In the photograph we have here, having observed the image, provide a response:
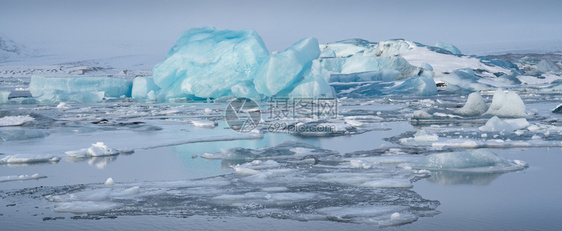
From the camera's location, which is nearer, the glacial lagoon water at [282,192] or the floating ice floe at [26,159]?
the glacial lagoon water at [282,192]

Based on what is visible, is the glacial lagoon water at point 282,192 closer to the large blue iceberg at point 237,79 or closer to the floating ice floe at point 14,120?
the floating ice floe at point 14,120

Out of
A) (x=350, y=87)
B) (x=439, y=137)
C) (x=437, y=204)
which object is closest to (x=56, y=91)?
(x=350, y=87)

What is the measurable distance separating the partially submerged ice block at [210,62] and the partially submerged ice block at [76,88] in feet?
8.01

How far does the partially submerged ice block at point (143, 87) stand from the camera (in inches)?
714

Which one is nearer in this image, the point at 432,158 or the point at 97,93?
the point at 432,158

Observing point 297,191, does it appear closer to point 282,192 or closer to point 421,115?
point 282,192

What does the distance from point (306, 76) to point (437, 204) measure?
453 inches

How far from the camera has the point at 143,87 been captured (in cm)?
1816

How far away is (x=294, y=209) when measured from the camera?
3273mm

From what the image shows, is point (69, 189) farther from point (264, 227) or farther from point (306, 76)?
point (306, 76)

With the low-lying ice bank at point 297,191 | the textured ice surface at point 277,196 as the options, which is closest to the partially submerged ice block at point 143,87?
the low-lying ice bank at point 297,191

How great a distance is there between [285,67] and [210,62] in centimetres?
245

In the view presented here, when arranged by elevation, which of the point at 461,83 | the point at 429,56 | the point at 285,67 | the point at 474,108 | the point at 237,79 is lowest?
the point at 461,83

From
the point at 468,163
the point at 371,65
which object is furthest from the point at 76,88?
the point at 468,163
